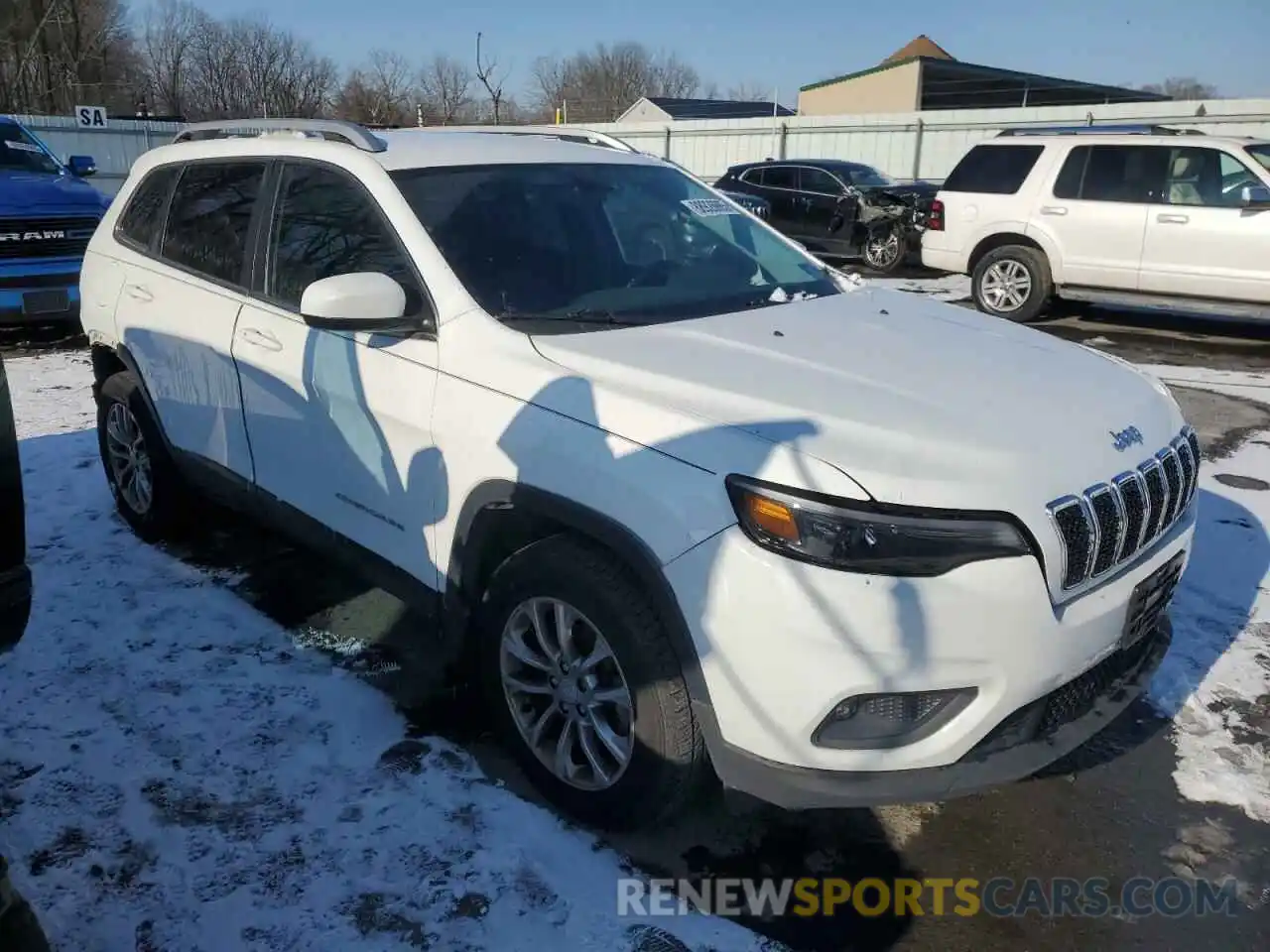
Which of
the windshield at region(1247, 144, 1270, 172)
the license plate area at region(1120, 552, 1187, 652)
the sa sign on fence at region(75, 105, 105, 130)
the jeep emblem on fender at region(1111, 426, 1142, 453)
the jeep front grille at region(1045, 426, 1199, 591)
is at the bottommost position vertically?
the license plate area at region(1120, 552, 1187, 652)

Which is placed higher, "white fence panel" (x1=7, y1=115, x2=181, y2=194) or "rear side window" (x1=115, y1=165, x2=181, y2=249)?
"white fence panel" (x1=7, y1=115, x2=181, y2=194)

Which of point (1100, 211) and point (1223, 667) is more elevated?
point (1100, 211)

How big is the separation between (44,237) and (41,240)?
0.04 metres

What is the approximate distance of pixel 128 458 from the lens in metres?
4.77

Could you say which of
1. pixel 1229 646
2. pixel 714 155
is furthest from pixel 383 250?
pixel 714 155

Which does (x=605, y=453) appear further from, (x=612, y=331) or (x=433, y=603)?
(x=433, y=603)

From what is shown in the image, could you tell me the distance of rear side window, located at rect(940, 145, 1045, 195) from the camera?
1041cm

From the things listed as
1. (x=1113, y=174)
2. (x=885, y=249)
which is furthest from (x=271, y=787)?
(x=885, y=249)

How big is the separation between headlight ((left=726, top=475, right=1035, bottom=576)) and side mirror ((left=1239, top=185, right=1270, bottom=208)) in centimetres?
866

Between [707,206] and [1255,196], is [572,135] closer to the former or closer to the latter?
[707,206]

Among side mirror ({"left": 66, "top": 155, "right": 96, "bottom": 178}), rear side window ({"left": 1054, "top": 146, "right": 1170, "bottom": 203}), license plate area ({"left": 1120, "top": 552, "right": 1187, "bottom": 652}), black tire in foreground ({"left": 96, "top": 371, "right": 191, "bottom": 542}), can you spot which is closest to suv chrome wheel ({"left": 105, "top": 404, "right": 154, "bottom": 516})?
black tire in foreground ({"left": 96, "top": 371, "right": 191, "bottom": 542})

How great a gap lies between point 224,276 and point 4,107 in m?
41.6

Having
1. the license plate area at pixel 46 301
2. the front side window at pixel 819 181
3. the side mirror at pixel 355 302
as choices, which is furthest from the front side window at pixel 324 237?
the front side window at pixel 819 181

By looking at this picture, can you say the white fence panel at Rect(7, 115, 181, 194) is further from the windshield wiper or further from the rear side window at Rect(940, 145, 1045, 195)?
the windshield wiper
